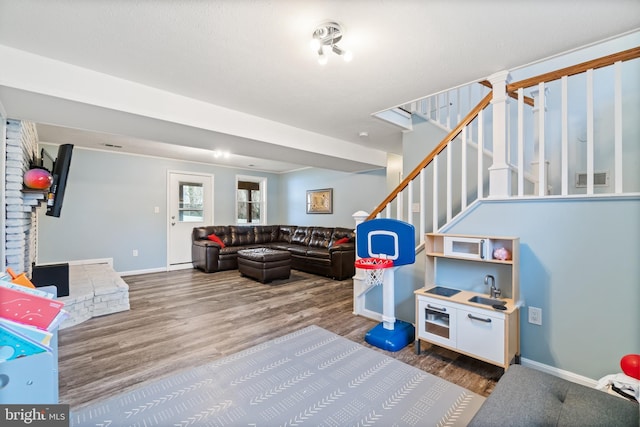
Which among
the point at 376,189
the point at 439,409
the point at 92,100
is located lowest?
the point at 439,409

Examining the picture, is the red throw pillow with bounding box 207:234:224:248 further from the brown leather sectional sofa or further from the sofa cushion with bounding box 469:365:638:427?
the sofa cushion with bounding box 469:365:638:427

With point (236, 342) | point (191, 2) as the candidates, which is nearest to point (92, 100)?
point (191, 2)

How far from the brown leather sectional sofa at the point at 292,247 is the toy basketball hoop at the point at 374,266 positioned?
227 centimetres

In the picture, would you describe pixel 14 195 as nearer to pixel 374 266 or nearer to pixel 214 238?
pixel 214 238

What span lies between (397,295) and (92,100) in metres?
3.44

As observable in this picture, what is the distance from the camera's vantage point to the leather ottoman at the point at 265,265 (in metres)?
4.68

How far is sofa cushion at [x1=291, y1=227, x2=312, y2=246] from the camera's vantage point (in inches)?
253

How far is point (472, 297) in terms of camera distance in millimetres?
2254

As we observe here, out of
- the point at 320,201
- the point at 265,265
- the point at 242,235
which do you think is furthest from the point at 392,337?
the point at 242,235

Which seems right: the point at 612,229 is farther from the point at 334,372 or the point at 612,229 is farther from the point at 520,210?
the point at 334,372

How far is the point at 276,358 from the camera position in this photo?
7.59ft

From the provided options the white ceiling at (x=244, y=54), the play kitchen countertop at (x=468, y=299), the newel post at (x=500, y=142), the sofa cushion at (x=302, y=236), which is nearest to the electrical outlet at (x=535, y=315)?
the play kitchen countertop at (x=468, y=299)

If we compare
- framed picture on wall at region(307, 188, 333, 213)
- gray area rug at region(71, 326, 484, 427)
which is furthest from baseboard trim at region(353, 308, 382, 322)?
framed picture on wall at region(307, 188, 333, 213)

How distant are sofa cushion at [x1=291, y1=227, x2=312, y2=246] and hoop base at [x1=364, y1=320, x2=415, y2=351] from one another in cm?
384
